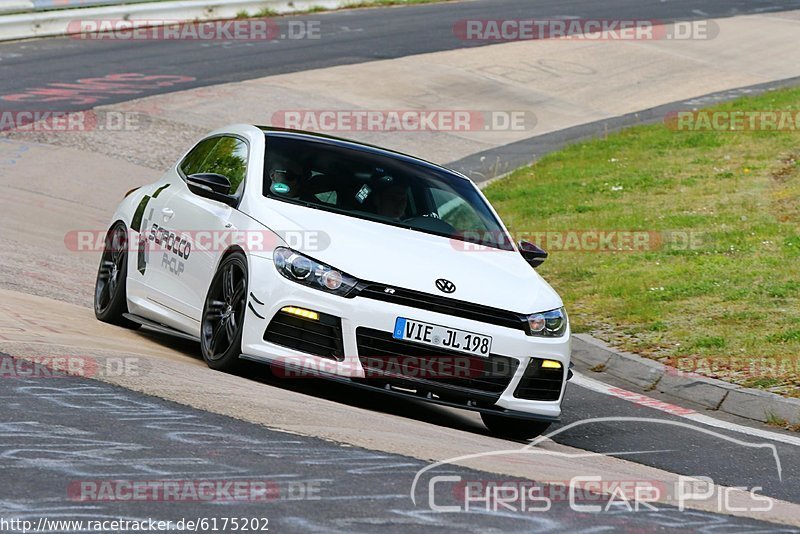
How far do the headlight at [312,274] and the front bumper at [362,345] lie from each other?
0.05 meters

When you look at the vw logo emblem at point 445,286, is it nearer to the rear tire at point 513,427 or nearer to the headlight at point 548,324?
the headlight at point 548,324

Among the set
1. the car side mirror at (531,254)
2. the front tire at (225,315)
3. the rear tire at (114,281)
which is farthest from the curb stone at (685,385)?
the rear tire at (114,281)

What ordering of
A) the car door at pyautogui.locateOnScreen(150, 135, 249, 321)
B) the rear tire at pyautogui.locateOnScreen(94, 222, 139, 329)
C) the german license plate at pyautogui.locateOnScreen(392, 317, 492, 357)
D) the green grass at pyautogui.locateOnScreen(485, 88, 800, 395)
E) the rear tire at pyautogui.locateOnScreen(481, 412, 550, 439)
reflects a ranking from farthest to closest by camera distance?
the green grass at pyautogui.locateOnScreen(485, 88, 800, 395) → the rear tire at pyautogui.locateOnScreen(94, 222, 139, 329) → the car door at pyautogui.locateOnScreen(150, 135, 249, 321) → the rear tire at pyautogui.locateOnScreen(481, 412, 550, 439) → the german license plate at pyautogui.locateOnScreen(392, 317, 492, 357)

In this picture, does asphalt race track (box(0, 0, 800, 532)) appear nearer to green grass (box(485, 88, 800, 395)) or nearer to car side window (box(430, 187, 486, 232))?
green grass (box(485, 88, 800, 395))

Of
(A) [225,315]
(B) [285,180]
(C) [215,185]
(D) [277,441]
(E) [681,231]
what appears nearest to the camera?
(D) [277,441]

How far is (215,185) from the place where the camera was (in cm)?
853

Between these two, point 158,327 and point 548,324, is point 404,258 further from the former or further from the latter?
point 158,327

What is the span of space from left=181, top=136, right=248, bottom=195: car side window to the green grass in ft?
11.7

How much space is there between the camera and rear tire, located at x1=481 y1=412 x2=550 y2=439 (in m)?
8.05

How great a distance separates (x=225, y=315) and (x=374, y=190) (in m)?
1.38

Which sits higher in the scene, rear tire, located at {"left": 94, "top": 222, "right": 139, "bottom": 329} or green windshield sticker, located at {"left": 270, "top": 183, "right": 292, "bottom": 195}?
green windshield sticker, located at {"left": 270, "top": 183, "right": 292, "bottom": 195}

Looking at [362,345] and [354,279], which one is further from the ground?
[354,279]

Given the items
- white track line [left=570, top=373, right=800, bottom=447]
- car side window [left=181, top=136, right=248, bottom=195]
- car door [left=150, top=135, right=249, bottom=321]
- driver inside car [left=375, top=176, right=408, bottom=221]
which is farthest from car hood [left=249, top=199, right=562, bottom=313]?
white track line [left=570, top=373, right=800, bottom=447]

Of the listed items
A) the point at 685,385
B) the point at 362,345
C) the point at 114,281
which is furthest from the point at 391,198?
the point at 685,385
